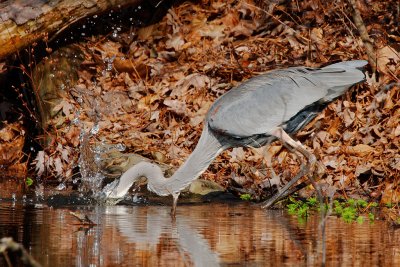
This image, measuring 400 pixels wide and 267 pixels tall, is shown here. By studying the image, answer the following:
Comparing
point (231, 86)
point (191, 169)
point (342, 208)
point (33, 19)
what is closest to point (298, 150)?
point (342, 208)

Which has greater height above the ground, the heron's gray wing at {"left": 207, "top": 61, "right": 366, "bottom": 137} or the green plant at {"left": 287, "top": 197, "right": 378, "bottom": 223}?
the heron's gray wing at {"left": 207, "top": 61, "right": 366, "bottom": 137}

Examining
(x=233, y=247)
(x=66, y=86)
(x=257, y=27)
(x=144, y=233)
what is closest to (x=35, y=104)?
(x=66, y=86)

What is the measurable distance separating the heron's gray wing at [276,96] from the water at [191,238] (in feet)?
3.27

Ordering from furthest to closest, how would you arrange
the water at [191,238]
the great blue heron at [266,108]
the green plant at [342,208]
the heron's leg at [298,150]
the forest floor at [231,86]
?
the forest floor at [231,86] < the heron's leg at [298,150] < the great blue heron at [266,108] < the green plant at [342,208] < the water at [191,238]

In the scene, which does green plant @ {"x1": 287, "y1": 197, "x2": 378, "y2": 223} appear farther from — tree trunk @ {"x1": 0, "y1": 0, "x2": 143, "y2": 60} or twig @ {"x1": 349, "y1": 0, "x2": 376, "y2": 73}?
tree trunk @ {"x1": 0, "y1": 0, "x2": 143, "y2": 60}

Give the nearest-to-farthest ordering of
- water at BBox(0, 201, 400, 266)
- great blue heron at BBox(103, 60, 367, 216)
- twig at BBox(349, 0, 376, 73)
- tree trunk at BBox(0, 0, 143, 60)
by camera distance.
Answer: water at BBox(0, 201, 400, 266) → great blue heron at BBox(103, 60, 367, 216) → tree trunk at BBox(0, 0, 143, 60) → twig at BBox(349, 0, 376, 73)

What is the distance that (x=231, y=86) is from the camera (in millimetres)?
13258

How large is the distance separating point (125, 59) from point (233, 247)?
24.2ft

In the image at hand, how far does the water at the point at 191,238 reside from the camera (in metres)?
6.79

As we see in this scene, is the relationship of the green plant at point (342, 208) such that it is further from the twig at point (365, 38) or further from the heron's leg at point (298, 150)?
the twig at point (365, 38)

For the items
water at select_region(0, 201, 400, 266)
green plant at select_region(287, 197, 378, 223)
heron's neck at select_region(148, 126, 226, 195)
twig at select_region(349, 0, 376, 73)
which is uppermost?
twig at select_region(349, 0, 376, 73)

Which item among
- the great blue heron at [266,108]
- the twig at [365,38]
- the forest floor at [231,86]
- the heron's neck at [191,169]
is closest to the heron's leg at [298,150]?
the great blue heron at [266,108]

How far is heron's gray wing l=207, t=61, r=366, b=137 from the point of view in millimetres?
10219

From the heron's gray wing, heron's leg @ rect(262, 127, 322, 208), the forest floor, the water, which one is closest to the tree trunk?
the forest floor
